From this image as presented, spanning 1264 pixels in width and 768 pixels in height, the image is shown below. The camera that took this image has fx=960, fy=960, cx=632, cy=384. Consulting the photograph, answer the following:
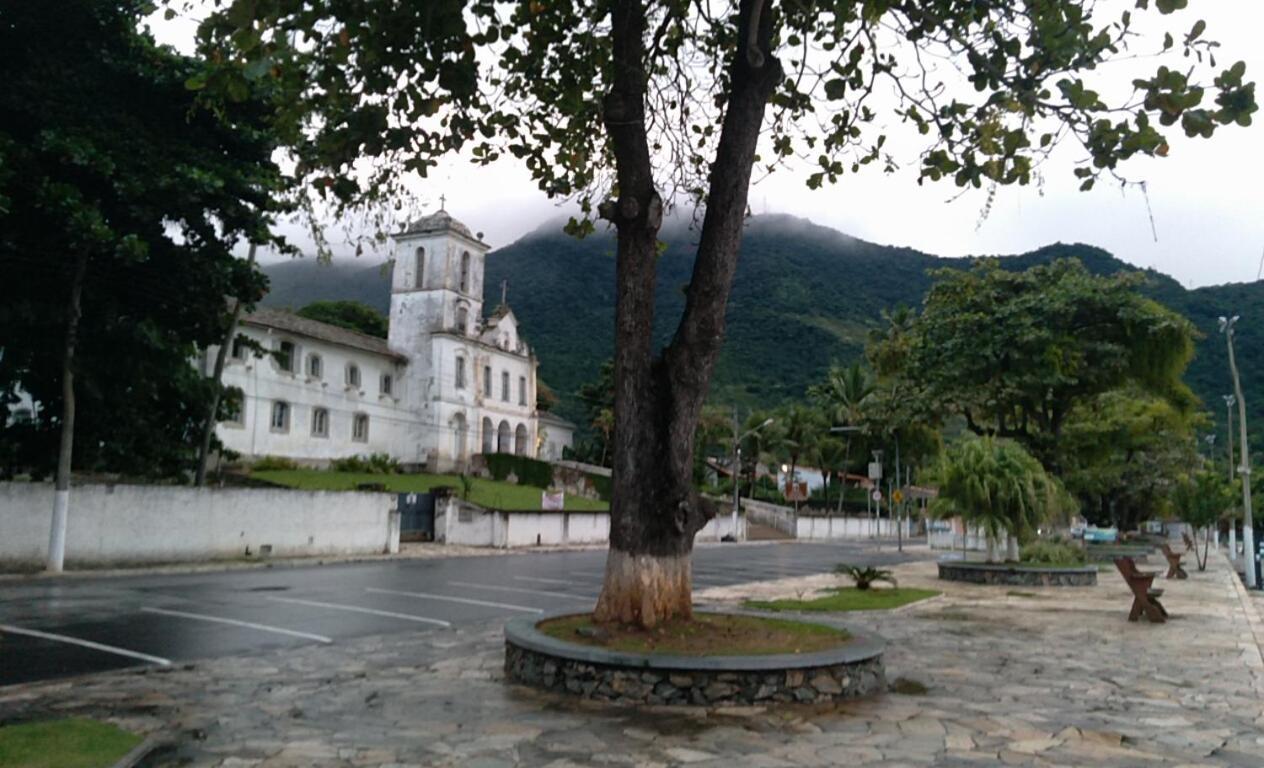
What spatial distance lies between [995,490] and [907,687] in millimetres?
14356

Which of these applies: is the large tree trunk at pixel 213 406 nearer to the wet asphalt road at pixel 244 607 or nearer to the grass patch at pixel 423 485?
the wet asphalt road at pixel 244 607

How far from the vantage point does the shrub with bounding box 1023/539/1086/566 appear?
24203 millimetres

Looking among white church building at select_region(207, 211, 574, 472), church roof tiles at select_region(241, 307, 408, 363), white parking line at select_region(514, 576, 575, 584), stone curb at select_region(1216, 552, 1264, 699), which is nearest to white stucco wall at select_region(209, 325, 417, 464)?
white church building at select_region(207, 211, 574, 472)

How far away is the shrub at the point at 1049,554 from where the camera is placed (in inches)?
953

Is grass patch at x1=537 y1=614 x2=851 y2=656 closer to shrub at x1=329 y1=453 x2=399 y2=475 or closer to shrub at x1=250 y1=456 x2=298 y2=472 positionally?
shrub at x1=250 y1=456 x2=298 y2=472

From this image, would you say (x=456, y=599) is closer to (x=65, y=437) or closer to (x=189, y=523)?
(x=65, y=437)

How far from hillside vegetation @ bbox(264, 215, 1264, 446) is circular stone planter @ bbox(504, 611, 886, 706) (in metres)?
59.7

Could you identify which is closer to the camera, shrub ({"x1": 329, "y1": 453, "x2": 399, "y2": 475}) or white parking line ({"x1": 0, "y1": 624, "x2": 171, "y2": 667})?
white parking line ({"x1": 0, "y1": 624, "x2": 171, "y2": 667})

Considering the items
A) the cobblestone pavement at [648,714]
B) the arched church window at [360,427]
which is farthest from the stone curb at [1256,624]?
the arched church window at [360,427]

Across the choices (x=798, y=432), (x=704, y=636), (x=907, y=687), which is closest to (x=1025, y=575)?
(x=907, y=687)

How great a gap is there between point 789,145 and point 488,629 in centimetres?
722

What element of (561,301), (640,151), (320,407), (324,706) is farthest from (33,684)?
(561,301)

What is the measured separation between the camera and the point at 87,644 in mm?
9961

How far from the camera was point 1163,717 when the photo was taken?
765 centimetres
